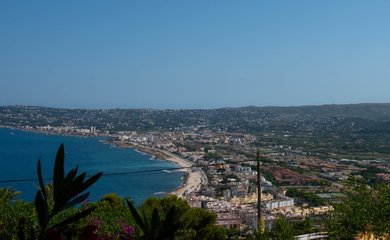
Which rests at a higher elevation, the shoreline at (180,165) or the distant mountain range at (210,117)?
the distant mountain range at (210,117)

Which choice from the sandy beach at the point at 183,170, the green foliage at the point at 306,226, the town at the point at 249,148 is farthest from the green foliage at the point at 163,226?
the sandy beach at the point at 183,170

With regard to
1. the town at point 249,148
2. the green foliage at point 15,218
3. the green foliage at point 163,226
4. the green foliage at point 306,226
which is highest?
the green foliage at point 163,226

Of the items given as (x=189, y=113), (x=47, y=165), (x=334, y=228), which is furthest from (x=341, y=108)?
(x=334, y=228)

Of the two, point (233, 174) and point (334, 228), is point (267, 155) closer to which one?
point (233, 174)

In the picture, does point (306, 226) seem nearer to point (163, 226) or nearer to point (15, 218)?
point (15, 218)

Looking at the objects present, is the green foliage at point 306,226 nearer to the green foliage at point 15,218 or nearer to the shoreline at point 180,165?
the green foliage at point 15,218

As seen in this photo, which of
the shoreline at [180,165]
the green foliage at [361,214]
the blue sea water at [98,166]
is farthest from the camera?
the shoreline at [180,165]
